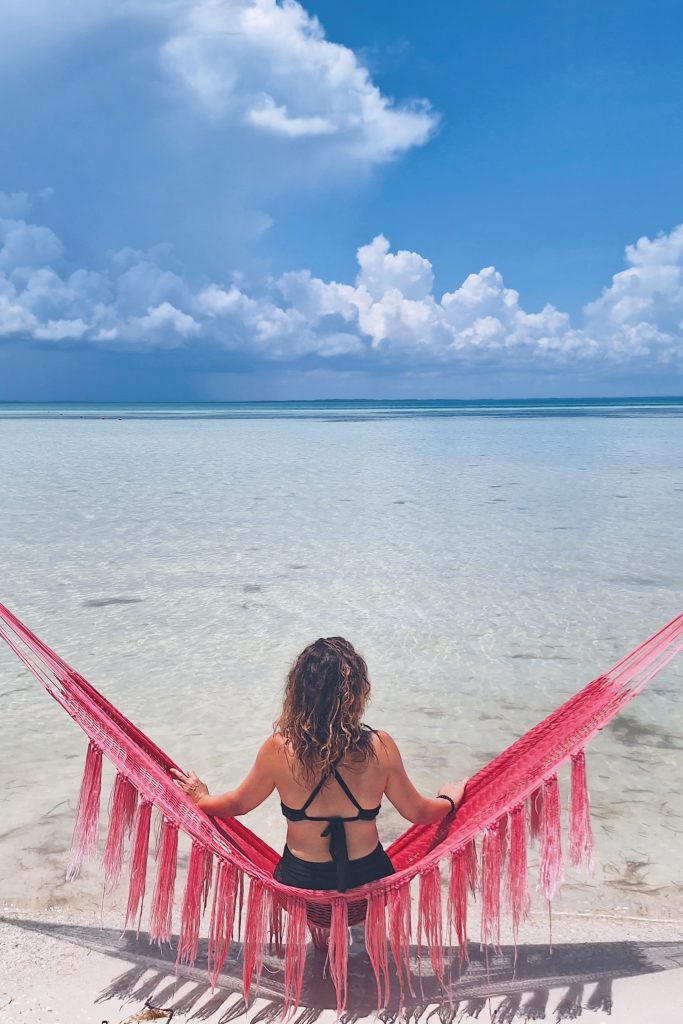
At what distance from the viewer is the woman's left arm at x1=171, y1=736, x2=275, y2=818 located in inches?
87.6

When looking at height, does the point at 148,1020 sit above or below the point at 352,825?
below

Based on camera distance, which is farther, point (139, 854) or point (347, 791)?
point (139, 854)

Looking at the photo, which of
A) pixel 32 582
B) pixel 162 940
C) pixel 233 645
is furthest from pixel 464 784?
pixel 32 582

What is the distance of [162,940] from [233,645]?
3423 mm

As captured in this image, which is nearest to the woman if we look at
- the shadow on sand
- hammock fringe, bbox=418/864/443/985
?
hammock fringe, bbox=418/864/443/985

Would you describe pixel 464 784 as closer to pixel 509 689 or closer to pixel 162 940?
pixel 162 940

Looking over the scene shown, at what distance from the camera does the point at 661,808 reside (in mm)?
3578

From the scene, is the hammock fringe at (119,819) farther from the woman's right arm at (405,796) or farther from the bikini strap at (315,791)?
the woman's right arm at (405,796)

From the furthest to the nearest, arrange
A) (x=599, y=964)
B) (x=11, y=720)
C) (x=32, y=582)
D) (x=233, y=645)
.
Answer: (x=32, y=582) → (x=233, y=645) → (x=11, y=720) → (x=599, y=964)

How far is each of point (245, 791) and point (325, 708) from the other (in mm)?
372

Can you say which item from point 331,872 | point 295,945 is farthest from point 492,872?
point 295,945

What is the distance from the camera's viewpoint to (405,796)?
2.24 metres

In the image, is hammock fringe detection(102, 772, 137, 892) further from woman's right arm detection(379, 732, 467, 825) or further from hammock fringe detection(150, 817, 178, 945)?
woman's right arm detection(379, 732, 467, 825)

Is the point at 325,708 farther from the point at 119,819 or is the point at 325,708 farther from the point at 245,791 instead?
the point at 119,819
